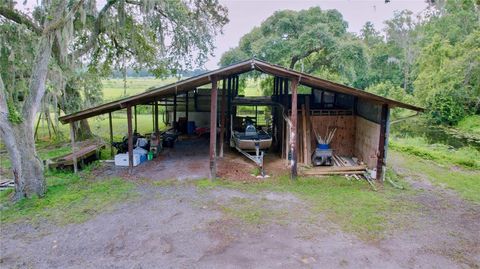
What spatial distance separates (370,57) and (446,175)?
50.6 ft

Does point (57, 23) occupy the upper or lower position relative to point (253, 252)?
upper

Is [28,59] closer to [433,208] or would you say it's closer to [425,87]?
[433,208]

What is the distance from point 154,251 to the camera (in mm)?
5062

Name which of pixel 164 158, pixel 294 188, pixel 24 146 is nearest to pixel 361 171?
pixel 294 188

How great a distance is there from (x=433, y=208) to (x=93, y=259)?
22.0ft

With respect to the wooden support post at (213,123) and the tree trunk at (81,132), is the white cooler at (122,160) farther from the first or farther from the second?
the tree trunk at (81,132)

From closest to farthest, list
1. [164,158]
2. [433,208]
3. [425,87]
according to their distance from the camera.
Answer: [433,208]
[164,158]
[425,87]

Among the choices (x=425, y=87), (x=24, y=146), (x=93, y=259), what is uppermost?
(x=425, y=87)

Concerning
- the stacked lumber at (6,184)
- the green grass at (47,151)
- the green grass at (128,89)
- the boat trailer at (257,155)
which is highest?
the green grass at (128,89)

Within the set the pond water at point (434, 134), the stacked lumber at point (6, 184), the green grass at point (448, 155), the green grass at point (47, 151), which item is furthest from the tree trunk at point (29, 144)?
the pond water at point (434, 134)

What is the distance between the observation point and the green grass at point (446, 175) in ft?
27.3

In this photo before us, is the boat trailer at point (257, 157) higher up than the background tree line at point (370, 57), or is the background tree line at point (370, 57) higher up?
the background tree line at point (370, 57)

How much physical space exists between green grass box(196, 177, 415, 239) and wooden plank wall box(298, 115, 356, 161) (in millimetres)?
2360

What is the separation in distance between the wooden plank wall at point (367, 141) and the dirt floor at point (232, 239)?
6.41ft
